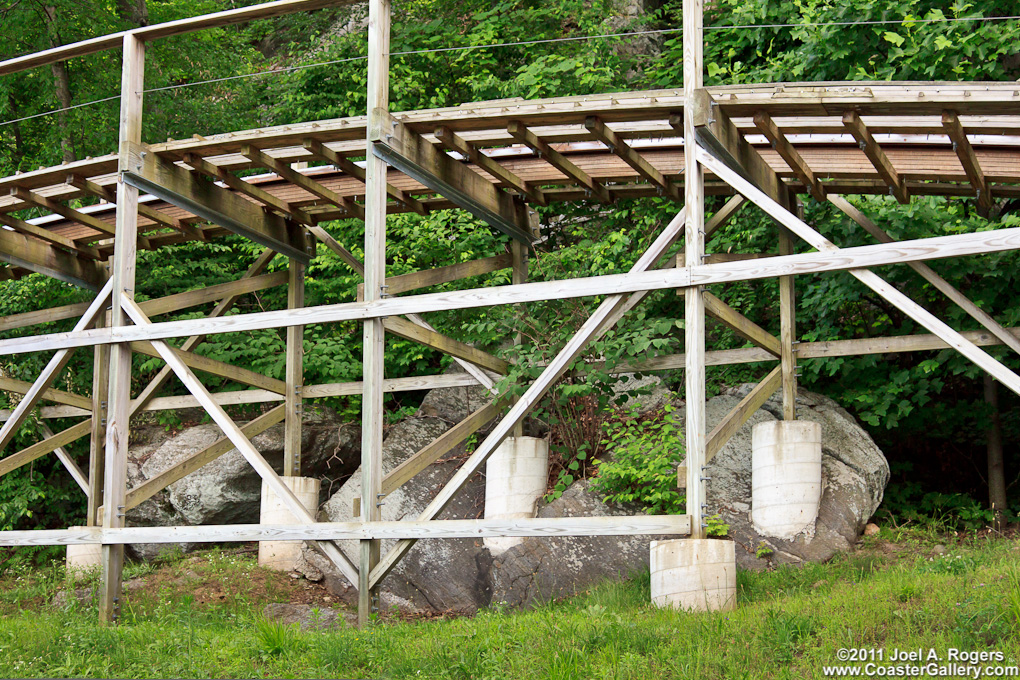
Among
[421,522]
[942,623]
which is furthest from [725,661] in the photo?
[421,522]

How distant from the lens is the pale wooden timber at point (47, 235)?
37.0 ft

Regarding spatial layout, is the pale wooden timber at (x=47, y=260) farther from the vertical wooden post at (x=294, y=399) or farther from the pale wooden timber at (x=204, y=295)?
the vertical wooden post at (x=294, y=399)

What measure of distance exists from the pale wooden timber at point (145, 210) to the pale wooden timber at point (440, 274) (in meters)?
2.80

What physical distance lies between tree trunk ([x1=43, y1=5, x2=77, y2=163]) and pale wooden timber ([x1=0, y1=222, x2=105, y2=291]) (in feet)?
13.1

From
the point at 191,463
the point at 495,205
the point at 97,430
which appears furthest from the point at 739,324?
the point at 97,430

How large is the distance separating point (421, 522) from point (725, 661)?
3026 millimetres

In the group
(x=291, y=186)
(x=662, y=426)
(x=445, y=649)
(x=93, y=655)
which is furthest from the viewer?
(x=291, y=186)

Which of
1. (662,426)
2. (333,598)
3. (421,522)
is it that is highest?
(662,426)

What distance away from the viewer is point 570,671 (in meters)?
5.92

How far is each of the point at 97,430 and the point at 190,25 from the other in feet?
15.5

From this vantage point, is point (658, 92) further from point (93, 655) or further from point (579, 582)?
point (93, 655)

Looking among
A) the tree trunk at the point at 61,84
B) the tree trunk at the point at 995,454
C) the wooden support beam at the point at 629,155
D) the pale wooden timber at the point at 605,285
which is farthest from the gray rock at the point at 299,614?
the tree trunk at the point at 61,84

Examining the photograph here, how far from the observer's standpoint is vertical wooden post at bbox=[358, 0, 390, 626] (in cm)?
834

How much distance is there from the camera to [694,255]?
25.2 feet
